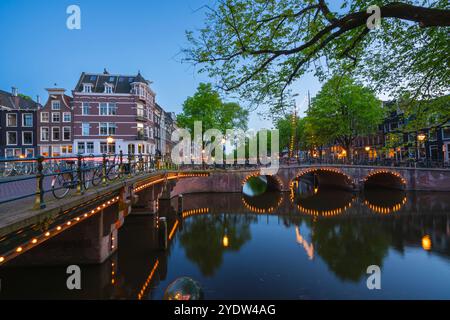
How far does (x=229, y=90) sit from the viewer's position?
6.71m

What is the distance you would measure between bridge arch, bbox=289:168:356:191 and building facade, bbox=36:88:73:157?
33.4 meters

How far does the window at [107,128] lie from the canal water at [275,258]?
21.0 m

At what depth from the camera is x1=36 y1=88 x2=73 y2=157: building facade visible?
35.8 meters

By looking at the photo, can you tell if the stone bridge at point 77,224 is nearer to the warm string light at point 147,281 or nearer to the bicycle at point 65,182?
the bicycle at point 65,182

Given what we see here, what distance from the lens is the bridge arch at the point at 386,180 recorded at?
30000mm

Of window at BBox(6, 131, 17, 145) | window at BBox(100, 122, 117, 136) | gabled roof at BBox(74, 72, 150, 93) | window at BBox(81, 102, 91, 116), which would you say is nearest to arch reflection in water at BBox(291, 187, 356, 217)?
window at BBox(100, 122, 117, 136)

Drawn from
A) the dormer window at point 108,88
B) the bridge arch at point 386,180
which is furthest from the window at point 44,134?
the bridge arch at point 386,180

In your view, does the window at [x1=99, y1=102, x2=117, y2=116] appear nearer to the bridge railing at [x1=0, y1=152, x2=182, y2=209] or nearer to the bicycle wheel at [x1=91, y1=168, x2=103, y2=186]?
the bridge railing at [x1=0, y1=152, x2=182, y2=209]

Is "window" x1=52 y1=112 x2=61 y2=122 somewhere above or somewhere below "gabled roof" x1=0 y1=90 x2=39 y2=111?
below

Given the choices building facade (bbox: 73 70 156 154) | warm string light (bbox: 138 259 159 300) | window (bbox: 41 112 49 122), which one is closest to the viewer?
warm string light (bbox: 138 259 159 300)
